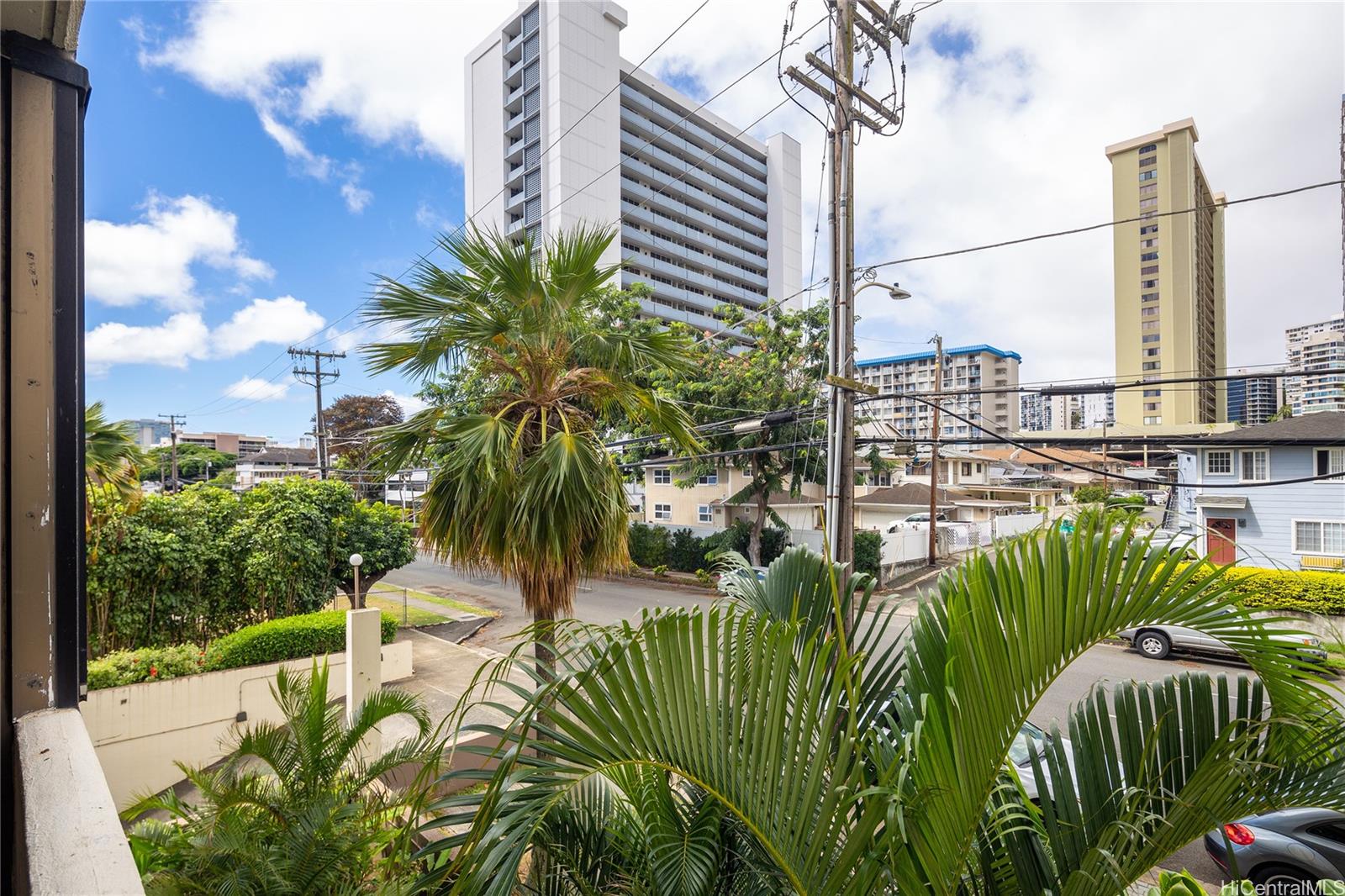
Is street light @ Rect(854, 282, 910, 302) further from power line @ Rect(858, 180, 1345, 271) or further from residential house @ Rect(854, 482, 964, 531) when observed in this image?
residential house @ Rect(854, 482, 964, 531)

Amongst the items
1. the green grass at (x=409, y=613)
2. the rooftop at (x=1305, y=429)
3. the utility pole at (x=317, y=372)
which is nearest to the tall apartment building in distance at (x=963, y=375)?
the rooftop at (x=1305, y=429)

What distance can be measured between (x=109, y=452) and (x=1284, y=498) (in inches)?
885

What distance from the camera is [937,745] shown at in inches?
62.5

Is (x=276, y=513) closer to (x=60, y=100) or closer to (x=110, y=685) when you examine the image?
(x=110, y=685)

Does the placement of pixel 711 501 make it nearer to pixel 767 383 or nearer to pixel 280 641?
pixel 767 383

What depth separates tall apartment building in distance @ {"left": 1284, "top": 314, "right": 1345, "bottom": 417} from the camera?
652cm

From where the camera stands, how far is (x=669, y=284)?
→ 4612 cm

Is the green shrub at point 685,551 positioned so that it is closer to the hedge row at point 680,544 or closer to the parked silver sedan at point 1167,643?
the hedge row at point 680,544

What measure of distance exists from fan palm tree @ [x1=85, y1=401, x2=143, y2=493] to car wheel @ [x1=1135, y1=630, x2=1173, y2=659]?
52.8 ft

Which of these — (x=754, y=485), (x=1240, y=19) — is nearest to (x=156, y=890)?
(x=1240, y=19)

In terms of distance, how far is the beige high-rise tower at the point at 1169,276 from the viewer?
3094 cm

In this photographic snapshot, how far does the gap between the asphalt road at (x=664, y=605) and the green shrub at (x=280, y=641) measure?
221 cm

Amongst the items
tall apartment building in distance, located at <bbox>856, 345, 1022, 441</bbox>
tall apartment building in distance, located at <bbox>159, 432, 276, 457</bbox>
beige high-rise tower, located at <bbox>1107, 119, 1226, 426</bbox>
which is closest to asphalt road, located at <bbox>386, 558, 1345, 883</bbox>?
beige high-rise tower, located at <bbox>1107, 119, 1226, 426</bbox>

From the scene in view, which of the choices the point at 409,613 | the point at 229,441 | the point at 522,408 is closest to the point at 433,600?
the point at 409,613
